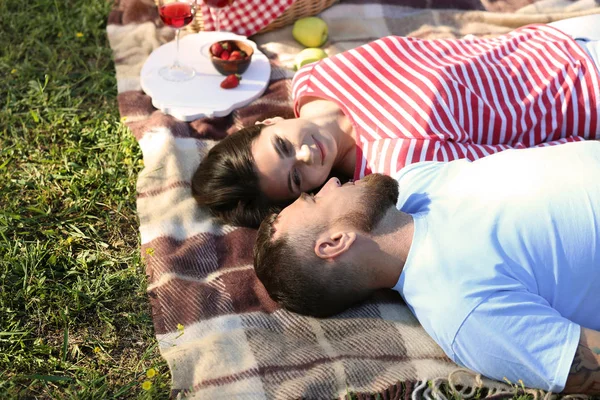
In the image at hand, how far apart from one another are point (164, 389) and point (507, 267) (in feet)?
4.76

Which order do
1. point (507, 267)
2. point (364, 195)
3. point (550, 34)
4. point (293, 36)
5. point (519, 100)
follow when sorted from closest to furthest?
1. point (507, 267)
2. point (364, 195)
3. point (519, 100)
4. point (550, 34)
5. point (293, 36)

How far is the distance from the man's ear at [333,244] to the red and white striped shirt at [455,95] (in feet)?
2.48

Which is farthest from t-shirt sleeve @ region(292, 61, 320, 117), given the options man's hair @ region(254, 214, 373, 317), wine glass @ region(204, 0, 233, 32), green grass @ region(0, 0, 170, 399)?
man's hair @ region(254, 214, 373, 317)

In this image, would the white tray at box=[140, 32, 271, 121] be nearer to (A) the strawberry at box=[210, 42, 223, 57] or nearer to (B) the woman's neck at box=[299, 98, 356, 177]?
(A) the strawberry at box=[210, 42, 223, 57]

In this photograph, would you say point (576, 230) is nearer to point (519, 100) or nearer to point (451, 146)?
point (451, 146)

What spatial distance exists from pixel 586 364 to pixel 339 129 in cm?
180

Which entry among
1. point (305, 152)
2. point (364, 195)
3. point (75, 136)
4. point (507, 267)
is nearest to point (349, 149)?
point (305, 152)

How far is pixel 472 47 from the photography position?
4.15 metres

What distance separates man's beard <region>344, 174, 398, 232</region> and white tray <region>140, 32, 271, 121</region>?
5.06ft

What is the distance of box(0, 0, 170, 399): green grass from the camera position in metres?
2.92

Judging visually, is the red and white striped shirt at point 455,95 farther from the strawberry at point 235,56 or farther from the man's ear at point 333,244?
the man's ear at point 333,244

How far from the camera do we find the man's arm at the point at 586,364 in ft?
8.32

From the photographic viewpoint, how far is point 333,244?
111 inches

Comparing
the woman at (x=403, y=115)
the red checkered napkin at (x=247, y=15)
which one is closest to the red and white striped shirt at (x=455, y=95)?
the woman at (x=403, y=115)
